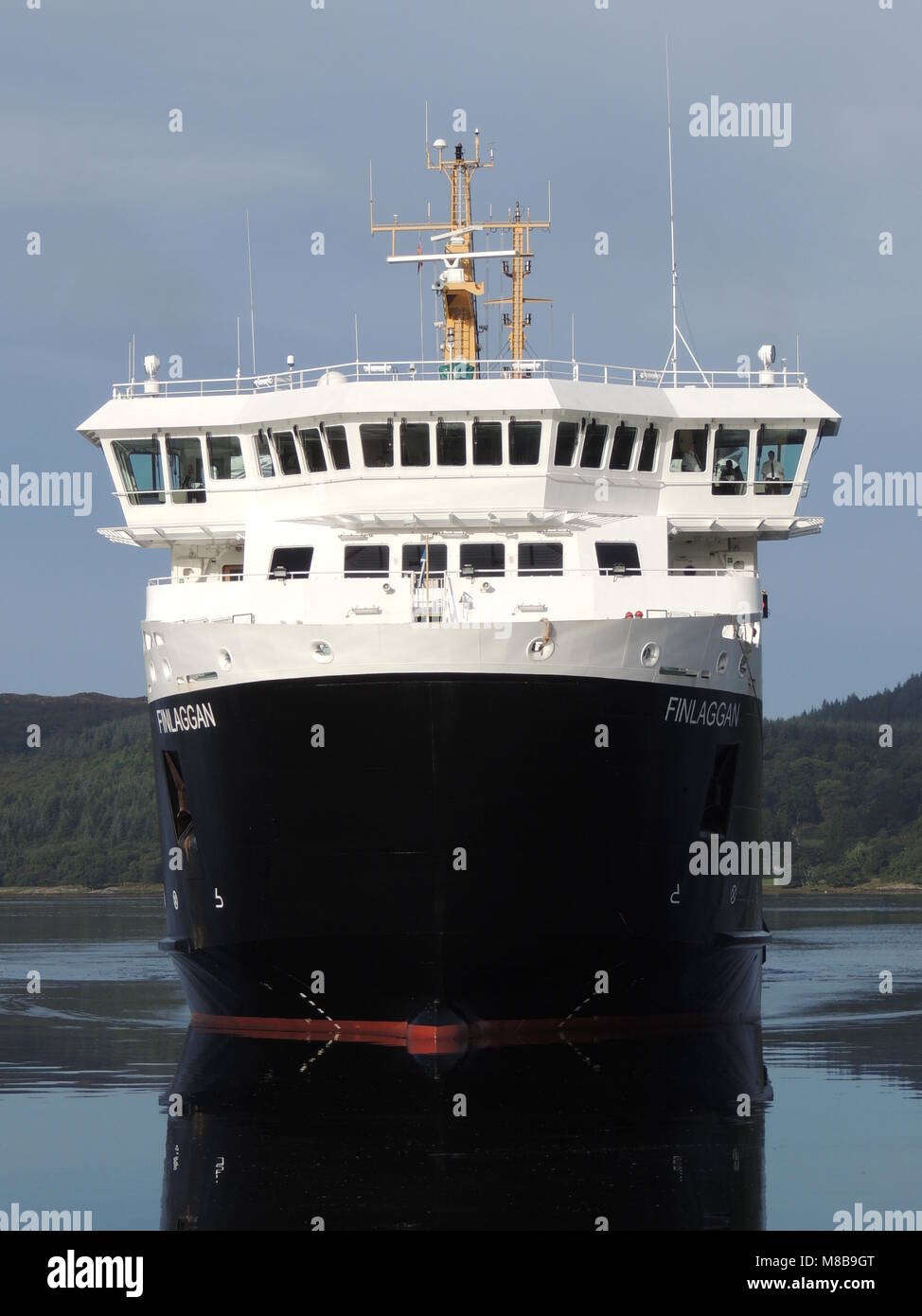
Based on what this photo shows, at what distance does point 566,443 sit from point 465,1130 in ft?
37.0

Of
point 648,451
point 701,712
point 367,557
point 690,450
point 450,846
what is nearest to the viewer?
point 450,846

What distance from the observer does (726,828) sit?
28188 mm

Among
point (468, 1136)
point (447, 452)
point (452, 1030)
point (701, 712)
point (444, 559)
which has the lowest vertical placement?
point (468, 1136)

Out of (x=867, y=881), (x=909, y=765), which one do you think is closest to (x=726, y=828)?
(x=867, y=881)

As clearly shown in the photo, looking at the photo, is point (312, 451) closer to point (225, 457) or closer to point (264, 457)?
point (264, 457)

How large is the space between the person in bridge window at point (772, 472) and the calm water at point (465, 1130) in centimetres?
821

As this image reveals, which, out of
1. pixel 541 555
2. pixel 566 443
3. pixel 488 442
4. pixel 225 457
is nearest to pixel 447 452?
pixel 488 442

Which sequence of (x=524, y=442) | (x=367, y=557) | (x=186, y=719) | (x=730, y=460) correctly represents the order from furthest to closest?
(x=730, y=460)
(x=524, y=442)
(x=367, y=557)
(x=186, y=719)

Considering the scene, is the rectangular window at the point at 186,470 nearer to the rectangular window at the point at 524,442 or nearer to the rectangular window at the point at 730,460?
the rectangular window at the point at 524,442

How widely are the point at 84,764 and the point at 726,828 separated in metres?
164

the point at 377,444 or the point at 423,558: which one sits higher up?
the point at 377,444

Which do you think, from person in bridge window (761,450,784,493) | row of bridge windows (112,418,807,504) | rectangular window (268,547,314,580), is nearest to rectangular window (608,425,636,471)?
row of bridge windows (112,418,807,504)

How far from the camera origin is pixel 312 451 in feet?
95.0
